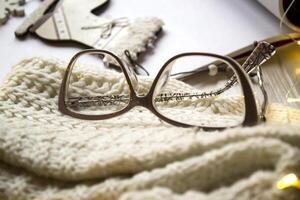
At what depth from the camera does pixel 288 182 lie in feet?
0.74

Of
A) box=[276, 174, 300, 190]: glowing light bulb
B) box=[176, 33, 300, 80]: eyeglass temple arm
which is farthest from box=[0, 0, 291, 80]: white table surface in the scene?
box=[276, 174, 300, 190]: glowing light bulb

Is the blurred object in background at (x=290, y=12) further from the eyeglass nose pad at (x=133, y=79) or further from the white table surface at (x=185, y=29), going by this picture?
the eyeglass nose pad at (x=133, y=79)

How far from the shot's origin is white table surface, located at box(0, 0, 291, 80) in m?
0.47

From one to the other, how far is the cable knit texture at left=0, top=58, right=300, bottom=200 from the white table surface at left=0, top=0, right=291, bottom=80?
95 mm

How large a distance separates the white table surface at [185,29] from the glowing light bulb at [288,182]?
9.2 inches

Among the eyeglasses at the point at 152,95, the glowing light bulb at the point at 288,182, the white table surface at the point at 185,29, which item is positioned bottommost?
the glowing light bulb at the point at 288,182

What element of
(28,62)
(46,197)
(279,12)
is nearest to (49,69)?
(28,62)

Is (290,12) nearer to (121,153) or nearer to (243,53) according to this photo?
(243,53)

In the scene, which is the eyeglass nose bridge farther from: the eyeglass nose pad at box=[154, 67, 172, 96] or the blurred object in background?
the blurred object in background

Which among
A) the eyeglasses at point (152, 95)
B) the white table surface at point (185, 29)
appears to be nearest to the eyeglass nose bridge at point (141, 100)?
the eyeglasses at point (152, 95)

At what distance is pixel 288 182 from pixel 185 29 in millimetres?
290

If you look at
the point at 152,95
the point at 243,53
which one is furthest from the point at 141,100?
the point at 243,53

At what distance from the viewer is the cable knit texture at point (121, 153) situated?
0.24 meters

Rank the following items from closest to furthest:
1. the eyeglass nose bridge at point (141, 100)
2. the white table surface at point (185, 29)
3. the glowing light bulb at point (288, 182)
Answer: the glowing light bulb at point (288, 182) → the eyeglass nose bridge at point (141, 100) → the white table surface at point (185, 29)
